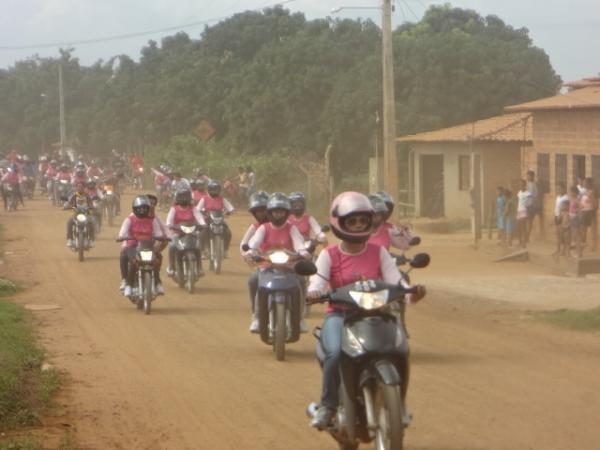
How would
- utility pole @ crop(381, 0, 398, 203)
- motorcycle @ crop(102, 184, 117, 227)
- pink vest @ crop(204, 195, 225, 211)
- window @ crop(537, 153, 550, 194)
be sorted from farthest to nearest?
motorcycle @ crop(102, 184, 117, 227), window @ crop(537, 153, 550, 194), utility pole @ crop(381, 0, 398, 203), pink vest @ crop(204, 195, 225, 211)

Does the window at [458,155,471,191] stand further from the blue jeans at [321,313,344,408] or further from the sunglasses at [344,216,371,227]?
the blue jeans at [321,313,344,408]

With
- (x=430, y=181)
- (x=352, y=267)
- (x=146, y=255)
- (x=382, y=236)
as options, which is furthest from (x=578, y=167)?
(x=352, y=267)

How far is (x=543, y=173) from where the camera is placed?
106 ft

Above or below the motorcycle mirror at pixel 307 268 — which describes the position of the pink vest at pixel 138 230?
below

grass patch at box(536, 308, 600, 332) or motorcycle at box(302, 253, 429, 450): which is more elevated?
motorcycle at box(302, 253, 429, 450)

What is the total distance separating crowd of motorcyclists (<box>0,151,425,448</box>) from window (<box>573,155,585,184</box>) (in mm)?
9017

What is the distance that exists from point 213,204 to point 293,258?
1029 cm

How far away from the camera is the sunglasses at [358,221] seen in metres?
8.23

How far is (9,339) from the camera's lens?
14.1 meters

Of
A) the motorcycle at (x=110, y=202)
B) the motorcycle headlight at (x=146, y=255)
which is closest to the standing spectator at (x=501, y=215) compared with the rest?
the motorcycle at (x=110, y=202)

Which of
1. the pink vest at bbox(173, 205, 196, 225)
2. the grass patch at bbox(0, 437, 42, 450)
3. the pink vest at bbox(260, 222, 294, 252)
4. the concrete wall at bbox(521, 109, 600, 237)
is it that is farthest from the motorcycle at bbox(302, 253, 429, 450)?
the concrete wall at bbox(521, 109, 600, 237)

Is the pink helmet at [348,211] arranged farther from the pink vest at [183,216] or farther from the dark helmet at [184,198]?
the dark helmet at [184,198]

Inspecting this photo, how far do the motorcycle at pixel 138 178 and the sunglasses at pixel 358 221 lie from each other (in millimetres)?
53933

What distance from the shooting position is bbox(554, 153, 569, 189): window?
30.9m
